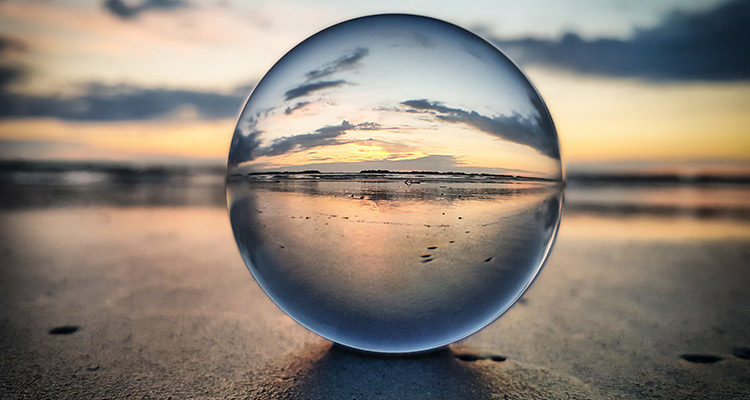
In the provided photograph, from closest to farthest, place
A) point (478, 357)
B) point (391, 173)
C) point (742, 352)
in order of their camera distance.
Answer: point (391, 173), point (478, 357), point (742, 352)

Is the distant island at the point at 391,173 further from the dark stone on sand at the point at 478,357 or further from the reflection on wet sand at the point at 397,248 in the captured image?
the dark stone on sand at the point at 478,357

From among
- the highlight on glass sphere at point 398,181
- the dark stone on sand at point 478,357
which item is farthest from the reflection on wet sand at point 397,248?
the dark stone on sand at point 478,357

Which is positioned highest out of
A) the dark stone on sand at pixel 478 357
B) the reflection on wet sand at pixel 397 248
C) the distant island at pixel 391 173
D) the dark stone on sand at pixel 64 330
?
the distant island at pixel 391 173

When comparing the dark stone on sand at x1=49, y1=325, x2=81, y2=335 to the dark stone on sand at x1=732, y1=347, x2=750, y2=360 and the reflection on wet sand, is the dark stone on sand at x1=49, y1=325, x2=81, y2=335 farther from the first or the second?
the dark stone on sand at x1=732, y1=347, x2=750, y2=360

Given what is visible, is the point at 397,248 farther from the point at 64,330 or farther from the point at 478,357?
the point at 64,330

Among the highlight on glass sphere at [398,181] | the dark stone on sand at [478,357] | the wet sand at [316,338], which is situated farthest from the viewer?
the dark stone on sand at [478,357]

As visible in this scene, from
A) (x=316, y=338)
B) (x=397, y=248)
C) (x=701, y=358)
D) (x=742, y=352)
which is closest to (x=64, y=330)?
(x=316, y=338)

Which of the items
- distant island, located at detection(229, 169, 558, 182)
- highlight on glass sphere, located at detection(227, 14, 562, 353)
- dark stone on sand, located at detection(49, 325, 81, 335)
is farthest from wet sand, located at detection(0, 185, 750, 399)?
distant island, located at detection(229, 169, 558, 182)
